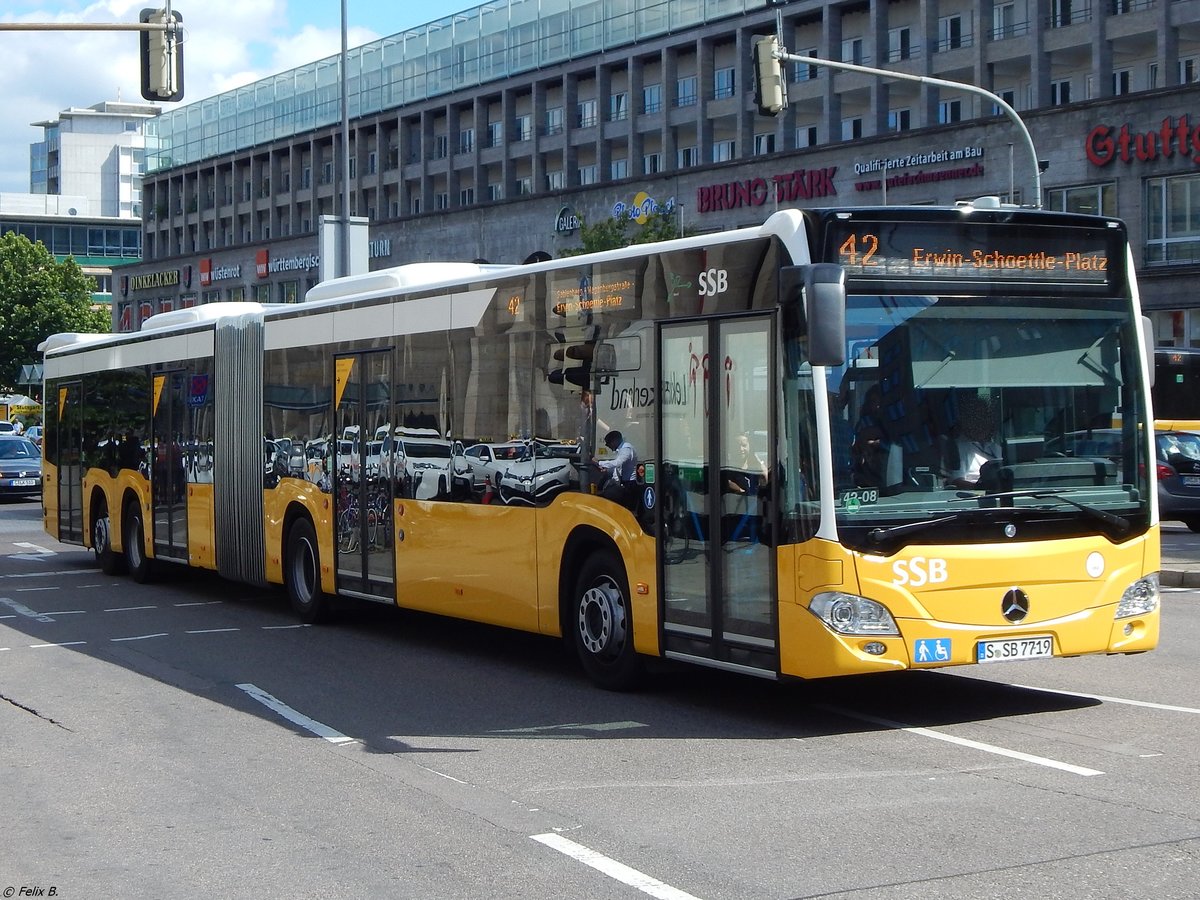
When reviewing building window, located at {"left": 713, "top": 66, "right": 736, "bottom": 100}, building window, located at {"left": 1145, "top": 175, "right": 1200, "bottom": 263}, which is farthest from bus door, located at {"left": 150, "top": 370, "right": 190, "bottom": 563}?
building window, located at {"left": 713, "top": 66, "right": 736, "bottom": 100}

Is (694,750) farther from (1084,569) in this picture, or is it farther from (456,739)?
(1084,569)

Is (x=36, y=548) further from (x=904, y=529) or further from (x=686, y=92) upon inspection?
(x=686, y=92)

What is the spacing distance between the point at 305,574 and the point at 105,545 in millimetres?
6464

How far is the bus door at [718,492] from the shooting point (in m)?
9.20

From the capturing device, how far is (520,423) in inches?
455

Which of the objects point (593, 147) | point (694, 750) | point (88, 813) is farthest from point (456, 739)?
point (593, 147)

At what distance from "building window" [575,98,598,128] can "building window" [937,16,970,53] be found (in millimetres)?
16358

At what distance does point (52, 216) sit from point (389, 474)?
127944mm

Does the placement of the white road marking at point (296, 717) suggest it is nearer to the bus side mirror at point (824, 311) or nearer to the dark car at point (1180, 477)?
the bus side mirror at point (824, 311)

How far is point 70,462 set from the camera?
72.4 feet

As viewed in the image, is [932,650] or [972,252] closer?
[932,650]

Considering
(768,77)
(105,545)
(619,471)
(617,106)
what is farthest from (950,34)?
(619,471)

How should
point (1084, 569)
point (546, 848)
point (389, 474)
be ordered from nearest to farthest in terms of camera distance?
point (546, 848), point (1084, 569), point (389, 474)

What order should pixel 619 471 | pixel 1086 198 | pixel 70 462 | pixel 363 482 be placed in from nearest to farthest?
pixel 619 471 → pixel 363 482 → pixel 70 462 → pixel 1086 198
